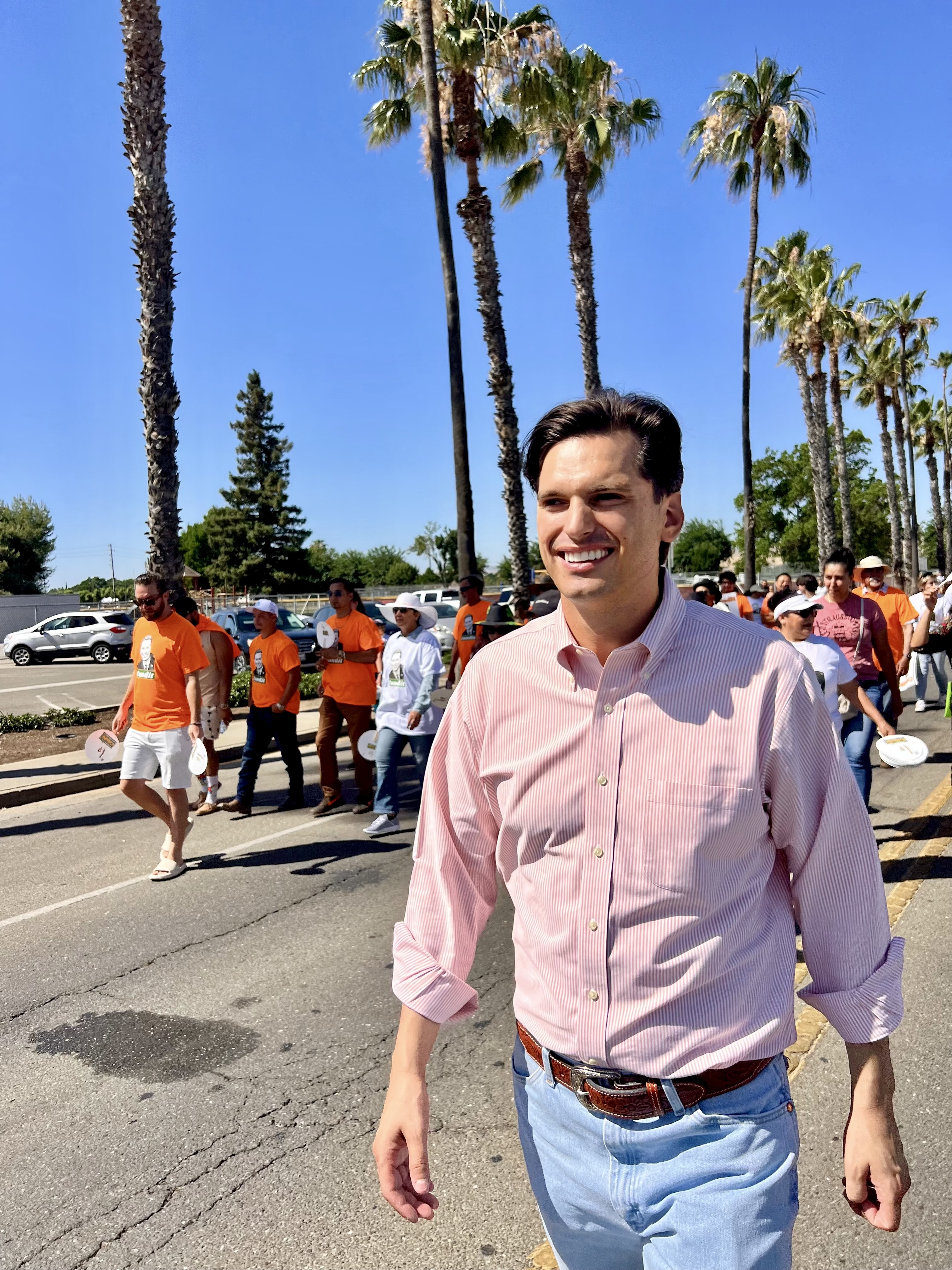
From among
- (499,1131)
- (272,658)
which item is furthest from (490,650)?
(272,658)

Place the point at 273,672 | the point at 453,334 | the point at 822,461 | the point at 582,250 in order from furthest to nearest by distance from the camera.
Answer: the point at 822,461, the point at 582,250, the point at 453,334, the point at 273,672

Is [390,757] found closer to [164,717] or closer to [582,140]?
[164,717]

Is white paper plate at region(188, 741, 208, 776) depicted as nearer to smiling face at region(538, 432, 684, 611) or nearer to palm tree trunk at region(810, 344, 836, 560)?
smiling face at region(538, 432, 684, 611)

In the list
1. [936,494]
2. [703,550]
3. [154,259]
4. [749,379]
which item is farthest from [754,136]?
[703,550]

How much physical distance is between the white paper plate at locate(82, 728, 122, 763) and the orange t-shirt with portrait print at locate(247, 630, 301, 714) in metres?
1.56

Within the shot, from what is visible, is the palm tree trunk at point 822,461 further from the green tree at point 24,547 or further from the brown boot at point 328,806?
the green tree at point 24,547

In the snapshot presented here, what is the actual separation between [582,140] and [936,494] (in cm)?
5243

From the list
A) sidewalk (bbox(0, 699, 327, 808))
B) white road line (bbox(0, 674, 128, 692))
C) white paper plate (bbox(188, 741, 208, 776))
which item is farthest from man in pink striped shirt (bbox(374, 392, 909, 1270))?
white road line (bbox(0, 674, 128, 692))

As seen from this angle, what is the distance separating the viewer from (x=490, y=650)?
6.08 feet

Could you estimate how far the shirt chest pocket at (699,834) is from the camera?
1519 mm

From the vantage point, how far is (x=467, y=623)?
417 inches

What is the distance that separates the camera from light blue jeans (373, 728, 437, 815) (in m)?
7.89

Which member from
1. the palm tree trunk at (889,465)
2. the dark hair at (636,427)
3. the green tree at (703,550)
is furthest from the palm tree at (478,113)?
the green tree at (703,550)

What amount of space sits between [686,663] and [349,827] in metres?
6.91
